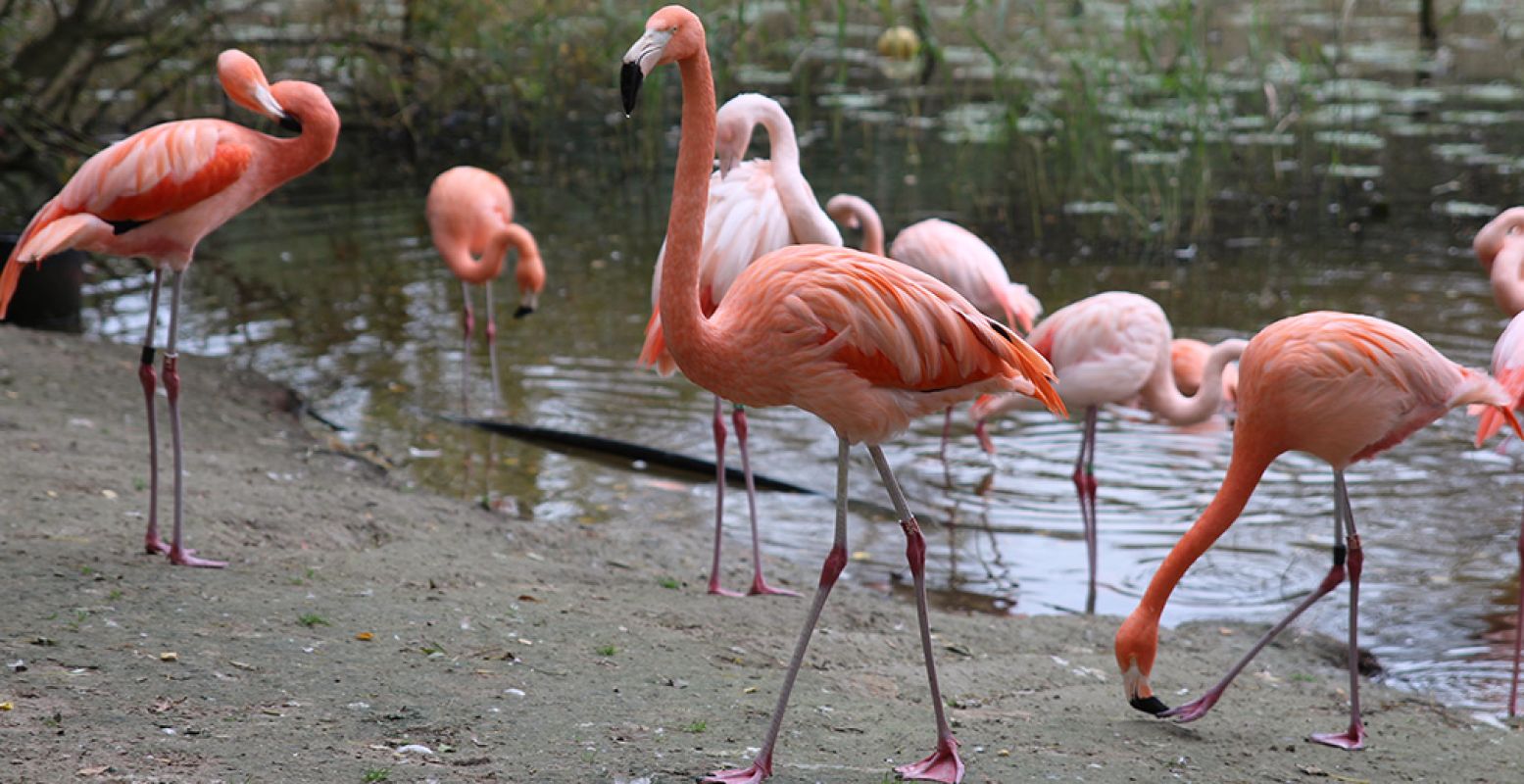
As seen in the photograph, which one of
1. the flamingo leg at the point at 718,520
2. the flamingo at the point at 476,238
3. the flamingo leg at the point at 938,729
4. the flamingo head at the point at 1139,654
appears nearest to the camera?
the flamingo leg at the point at 938,729

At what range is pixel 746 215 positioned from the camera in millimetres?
4984

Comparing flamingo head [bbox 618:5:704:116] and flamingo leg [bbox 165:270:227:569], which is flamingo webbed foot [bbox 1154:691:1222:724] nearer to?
flamingo head [bbox 618:5:704:116]

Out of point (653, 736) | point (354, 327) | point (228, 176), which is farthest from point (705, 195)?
point (354, 327)

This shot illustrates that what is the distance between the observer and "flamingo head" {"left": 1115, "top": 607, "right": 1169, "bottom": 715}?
379cm

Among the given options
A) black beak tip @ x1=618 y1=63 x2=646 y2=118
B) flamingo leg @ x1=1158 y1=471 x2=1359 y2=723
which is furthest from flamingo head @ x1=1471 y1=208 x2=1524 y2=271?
black beak tip @ x1=618 y1=63 x2=646 y2=118

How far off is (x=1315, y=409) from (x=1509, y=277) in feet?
5.68

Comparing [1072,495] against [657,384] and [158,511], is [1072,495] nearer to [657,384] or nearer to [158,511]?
[657,384]

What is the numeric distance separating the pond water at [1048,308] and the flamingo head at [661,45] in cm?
295

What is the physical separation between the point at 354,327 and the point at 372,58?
9.61 ft

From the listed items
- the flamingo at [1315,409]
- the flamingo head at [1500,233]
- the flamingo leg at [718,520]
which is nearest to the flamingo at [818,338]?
the flamingo at [1315,409]

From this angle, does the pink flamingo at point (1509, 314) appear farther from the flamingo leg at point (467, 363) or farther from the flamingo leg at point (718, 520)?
the flamingo leg at point (467, 363)

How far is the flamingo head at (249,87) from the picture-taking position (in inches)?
179

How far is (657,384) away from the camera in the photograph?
8094 millimetres

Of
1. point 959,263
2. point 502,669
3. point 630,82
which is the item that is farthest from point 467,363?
point 630,82
